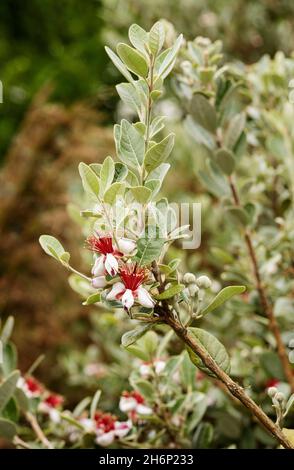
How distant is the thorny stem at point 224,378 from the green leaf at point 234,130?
412 mm

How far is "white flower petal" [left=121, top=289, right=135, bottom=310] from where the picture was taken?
1.90 ft

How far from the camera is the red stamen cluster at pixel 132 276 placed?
0.60m

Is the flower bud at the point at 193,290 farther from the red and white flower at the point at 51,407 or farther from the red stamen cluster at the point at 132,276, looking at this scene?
the red and white flower at the point at 51,407

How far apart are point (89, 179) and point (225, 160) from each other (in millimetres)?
388

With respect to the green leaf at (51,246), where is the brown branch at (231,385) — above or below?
below

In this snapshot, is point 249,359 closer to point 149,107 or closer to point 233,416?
point 233,416

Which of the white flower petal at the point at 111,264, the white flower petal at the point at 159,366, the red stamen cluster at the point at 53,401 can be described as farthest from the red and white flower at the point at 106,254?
the red stamen cluster at the point at 53,401

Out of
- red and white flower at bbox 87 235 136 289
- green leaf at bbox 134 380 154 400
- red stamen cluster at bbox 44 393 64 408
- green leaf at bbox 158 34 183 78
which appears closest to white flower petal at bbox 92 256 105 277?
red and white flower at bbox 87 235 136 289

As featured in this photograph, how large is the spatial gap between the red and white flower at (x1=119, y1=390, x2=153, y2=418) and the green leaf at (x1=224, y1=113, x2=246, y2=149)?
42 cm

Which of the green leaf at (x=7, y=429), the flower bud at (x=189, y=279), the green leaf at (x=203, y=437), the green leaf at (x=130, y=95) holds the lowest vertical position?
the green leaf at (x=203, y=437)

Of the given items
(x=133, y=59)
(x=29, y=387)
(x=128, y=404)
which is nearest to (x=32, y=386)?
(x=29, y=387)

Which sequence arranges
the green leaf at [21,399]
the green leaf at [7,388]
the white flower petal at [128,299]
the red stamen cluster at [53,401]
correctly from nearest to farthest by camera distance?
1. the white flower petal at [128,299]
2. the green leaf at [7,388]
3. the green leaf at [21,399]
4. the red stamen cluster at [53,401]

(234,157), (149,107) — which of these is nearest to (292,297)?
(234,157)

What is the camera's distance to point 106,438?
88cm
